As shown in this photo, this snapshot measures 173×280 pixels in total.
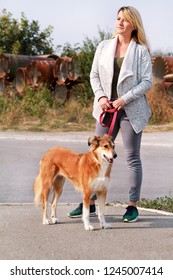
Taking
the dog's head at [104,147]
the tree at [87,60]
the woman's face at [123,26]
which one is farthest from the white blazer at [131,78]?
the tree at [87,60]

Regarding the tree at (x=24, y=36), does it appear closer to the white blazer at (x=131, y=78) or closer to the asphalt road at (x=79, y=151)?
the asphalt road at (x=79, y=151)

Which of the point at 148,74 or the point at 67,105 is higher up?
the point at 148,74

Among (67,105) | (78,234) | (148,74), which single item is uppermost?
(148,74)

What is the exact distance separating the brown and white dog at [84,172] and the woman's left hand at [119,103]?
392mm

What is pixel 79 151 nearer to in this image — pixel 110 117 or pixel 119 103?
pixel 110 117

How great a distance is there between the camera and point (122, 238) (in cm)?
666

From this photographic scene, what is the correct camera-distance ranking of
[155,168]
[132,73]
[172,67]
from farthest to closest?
1. [172,67]
2. [155,168]
3. [132,73]

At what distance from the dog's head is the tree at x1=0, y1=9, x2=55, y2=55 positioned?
103 feet

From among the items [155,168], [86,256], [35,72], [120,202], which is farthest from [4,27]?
[86,256]

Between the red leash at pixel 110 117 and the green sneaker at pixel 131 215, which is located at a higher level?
the red leash at pixel 110 117

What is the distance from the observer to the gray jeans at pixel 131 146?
741 cm

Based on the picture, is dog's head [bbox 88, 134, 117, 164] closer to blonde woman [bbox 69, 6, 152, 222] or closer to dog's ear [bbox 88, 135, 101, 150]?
dog's ear [bbox 88, 135, 101, 150]

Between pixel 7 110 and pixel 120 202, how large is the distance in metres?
15.0

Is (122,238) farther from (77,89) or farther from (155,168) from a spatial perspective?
(77,89)
